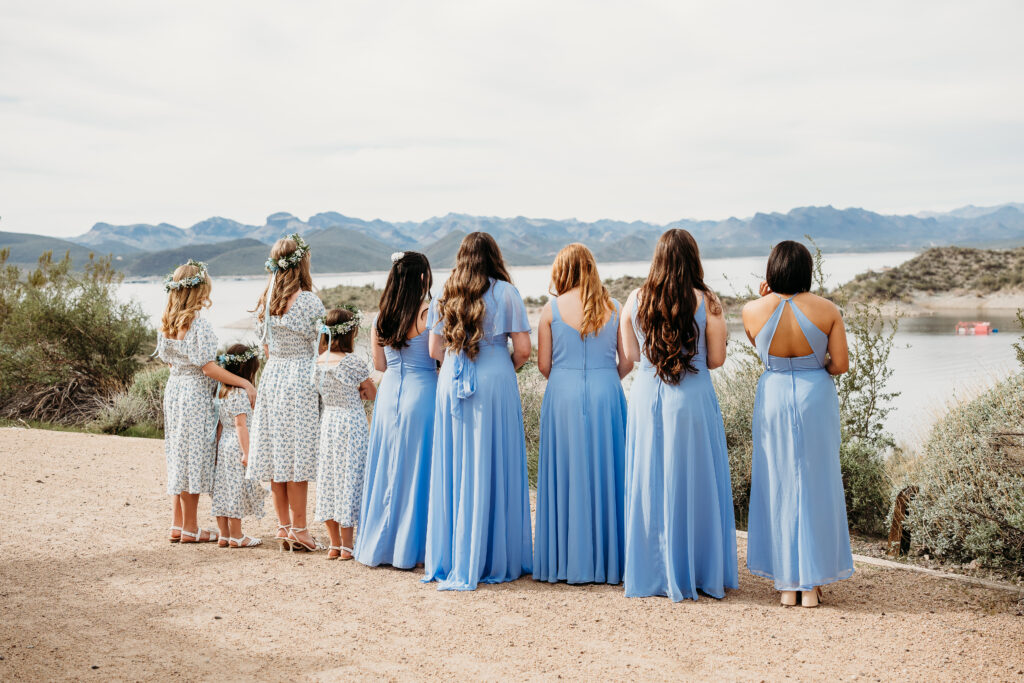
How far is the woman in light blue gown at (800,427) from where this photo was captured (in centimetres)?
496

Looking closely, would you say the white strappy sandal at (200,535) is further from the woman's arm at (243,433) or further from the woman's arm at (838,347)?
the woman's arm at (838,347)

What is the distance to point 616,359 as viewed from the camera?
5.56 metres

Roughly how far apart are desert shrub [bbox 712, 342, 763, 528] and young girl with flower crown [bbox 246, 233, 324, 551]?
425 cm

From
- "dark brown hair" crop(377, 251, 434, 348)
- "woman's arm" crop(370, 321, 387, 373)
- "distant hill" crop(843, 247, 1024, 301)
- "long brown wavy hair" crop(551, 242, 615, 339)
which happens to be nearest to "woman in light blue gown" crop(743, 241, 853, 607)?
"long brown wavy hair" crop(551, 242, 615, 339)

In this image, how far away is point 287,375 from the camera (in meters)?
6.07

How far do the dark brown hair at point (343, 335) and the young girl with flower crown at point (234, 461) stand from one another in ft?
2.72

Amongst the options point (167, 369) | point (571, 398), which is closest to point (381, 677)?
point (571, 398)

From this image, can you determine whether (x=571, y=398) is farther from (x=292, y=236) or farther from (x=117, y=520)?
(x=117, y=520)

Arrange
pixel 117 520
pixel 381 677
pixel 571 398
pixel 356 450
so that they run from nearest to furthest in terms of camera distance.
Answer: pixel 381 677
pixel 571 398
pixel 356 450
pixel 117 520

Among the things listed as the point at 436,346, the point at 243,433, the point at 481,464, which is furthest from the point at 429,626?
the point at 243,433

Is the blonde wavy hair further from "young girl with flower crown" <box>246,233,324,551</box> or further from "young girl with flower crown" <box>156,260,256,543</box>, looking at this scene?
"young girl with flower crown" <box>246,233,324,551</box>

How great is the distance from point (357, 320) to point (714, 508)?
2.79 m

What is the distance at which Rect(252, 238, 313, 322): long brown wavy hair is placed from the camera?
597cm

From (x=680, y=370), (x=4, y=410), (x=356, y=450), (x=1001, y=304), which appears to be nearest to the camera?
(x=680, y=370)
